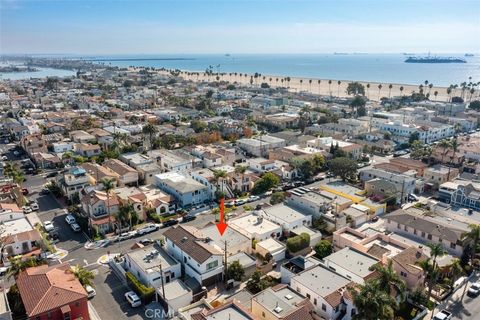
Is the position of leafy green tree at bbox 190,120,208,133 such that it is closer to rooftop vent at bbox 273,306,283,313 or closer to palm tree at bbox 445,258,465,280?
palm tree at bbox 445,258,465,280

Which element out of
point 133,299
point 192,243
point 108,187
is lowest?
point 133,299


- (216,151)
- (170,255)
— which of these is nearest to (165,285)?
(170,255)

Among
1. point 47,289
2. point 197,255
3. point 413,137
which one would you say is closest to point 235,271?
point 197,255

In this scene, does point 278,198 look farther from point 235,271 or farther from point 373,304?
point 373,304

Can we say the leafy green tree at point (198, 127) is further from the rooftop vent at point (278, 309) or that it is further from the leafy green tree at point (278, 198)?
the rooftop vent at point (278, 309)

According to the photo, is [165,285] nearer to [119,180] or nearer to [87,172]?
[119,180]
